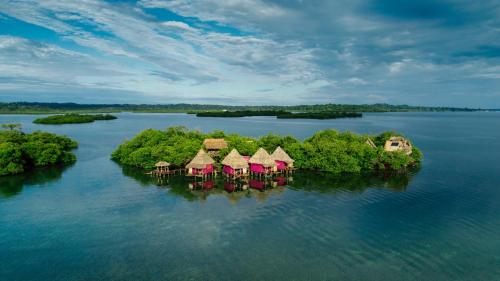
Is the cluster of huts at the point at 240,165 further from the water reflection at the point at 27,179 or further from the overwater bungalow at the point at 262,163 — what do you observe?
the water reflection at the point at 27,179

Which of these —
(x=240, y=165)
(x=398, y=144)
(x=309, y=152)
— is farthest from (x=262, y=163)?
(x=398, y=144)

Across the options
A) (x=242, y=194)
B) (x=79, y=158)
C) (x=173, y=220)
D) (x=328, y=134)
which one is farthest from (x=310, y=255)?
(x=79, y=158)

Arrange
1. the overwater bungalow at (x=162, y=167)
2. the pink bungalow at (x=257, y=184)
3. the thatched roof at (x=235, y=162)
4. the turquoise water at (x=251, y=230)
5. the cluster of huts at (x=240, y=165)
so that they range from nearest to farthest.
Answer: the turquoise water at (x=251, y=230), the pink bungalow at (x=257, y=184), the thatched roof at (x=235, y=162), the cluster of huts at (x=240, y=165), the overwater bungalow at (x=162, y=167)

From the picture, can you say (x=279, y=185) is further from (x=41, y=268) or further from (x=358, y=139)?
(x=41, y=268)

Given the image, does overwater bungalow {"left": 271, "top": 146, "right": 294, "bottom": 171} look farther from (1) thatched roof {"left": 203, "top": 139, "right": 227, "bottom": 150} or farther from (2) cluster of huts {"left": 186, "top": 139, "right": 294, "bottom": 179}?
(1) thatched roof {"left": 203, "top": 139, "right": 227, "bottom": 150}

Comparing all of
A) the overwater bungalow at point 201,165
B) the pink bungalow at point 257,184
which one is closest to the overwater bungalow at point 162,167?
the overwater bungalow at point 201,165

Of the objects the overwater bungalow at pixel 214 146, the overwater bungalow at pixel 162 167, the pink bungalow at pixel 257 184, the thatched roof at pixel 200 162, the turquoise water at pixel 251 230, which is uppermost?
the overwater bungalow at pixel 214 146

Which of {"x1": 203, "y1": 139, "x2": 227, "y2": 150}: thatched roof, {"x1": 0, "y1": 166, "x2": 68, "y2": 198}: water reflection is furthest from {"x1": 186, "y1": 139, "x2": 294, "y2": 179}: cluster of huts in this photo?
{"x1": 0, "y1": 166, "x2": 68, "y2": 198}: water reflection
